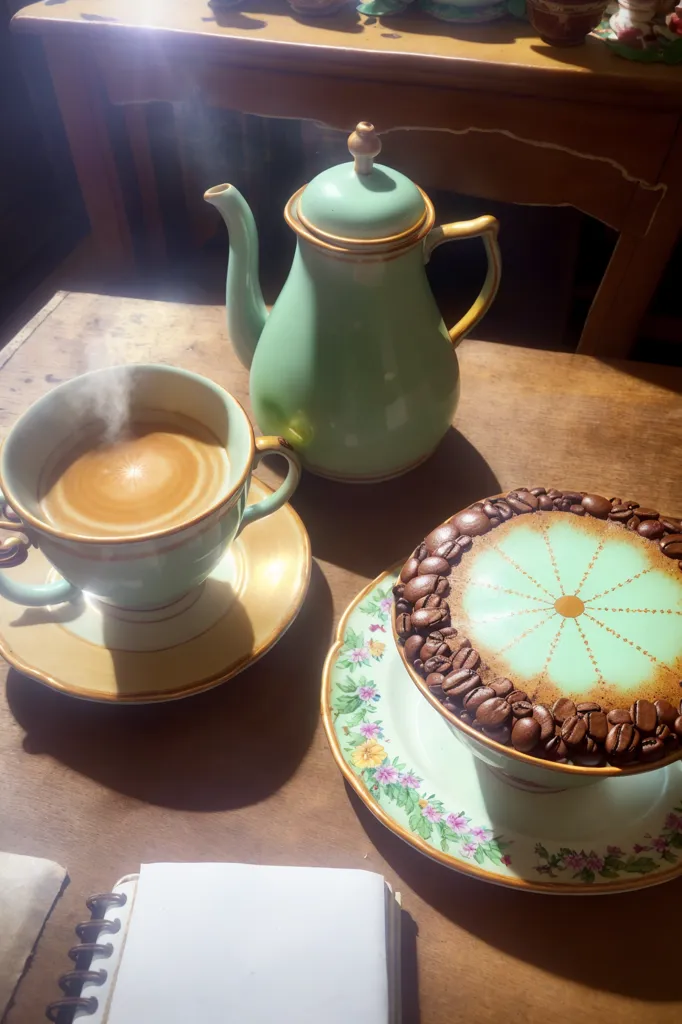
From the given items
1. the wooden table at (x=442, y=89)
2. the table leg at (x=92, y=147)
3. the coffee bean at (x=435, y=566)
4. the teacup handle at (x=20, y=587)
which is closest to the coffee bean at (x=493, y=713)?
the coffee bean at (x=435, y=566)

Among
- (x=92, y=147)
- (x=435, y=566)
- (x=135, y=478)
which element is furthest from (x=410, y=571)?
(x=92, y=147)

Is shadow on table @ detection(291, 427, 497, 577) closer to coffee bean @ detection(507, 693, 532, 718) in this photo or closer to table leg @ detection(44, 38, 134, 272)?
coffee bean @ detection(507, 693, 532, 718)

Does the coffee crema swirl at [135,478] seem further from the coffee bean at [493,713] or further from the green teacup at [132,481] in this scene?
the coffee bean at [493,713]

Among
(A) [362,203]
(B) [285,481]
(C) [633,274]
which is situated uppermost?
(A) [362,203]

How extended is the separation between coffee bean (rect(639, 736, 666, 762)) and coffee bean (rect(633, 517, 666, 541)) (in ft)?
0.49

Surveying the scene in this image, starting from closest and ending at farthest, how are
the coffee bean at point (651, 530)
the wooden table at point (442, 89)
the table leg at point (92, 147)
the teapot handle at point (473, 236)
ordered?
the coffee bean at point (651, 530) < the teapot handle at point (473, 236) < the wooden table at point (442, 89) < the table leg at point (92, 147)

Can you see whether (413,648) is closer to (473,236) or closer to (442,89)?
(473,236)

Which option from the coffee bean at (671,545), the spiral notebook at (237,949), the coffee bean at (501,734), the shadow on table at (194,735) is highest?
the coffee bean at (671,545)

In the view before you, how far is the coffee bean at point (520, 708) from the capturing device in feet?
1.35

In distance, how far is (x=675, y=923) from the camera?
0.46 metres

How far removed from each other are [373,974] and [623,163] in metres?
1.21

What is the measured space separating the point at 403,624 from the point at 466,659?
50mm

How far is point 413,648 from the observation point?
1.49 feet

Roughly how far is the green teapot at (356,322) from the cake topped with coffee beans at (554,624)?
16 centimetres
